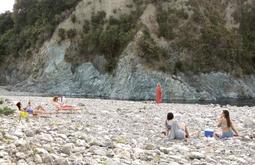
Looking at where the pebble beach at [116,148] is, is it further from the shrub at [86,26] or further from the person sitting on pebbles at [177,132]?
the shrub at [86,26]

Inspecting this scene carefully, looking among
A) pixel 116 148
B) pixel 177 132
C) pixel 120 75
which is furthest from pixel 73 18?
pixel 116 148

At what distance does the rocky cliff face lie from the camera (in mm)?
72000

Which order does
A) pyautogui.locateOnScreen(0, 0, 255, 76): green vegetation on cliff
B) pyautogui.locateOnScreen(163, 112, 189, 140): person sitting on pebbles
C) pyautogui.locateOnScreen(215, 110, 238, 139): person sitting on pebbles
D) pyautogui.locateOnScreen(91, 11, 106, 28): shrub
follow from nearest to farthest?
1. pyautogui.locateOnScreen(163, 112, 189, 140): person sitting on pebbles
2. pyautogui.locateOnScreen(215, 110, 238, 139): person sitting on pebbles
3. pyautogui.locateOnScreen(0, 0, 255, 76): green vegetation on cliff
4. pyautogui.locateOnScreen(91, 11, 106, 28): shrub

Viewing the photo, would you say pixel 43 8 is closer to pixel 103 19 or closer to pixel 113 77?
pixel 103 19

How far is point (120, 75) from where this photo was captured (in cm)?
7581

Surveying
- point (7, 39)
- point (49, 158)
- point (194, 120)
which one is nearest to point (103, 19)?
point (7, 39)

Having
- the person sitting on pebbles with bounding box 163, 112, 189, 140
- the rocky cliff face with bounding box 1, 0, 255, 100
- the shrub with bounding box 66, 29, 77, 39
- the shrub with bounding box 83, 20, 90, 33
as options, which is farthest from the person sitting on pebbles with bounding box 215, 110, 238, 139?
the shrub with bounding box 66, 29, 77, 39

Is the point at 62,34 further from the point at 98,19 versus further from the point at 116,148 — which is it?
the point at 116,148

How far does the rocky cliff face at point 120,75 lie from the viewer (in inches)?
2835

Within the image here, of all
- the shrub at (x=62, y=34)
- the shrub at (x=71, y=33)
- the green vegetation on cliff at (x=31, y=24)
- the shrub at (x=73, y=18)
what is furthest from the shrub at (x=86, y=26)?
the green vegetation on cliff at (x=31, y=24)

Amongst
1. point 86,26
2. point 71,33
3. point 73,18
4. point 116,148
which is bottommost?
point 116,148

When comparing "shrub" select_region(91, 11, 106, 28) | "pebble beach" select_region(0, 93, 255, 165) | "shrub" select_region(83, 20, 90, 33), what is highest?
"shrub" select_region(91, 11, 106, 28)

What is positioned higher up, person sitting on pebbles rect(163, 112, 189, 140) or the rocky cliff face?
the rocky cliff face

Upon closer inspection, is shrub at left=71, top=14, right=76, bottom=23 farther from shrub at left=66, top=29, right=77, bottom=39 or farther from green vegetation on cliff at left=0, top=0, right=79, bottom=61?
shrub at left=66, top=29, right=77, bottom=39
